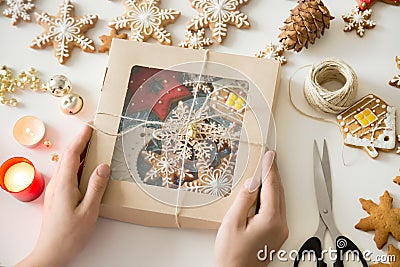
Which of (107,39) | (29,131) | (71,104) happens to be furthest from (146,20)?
(29,131)

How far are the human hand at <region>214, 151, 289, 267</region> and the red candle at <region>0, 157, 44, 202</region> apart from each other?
0.40 meters

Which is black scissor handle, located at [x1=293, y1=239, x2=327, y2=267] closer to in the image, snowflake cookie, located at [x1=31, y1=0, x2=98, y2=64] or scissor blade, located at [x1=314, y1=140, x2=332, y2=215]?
scissor blade, located at [x1=314, y1=140, x2=332, y2=215]

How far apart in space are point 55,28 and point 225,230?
619mm

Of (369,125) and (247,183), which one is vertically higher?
(369,125)

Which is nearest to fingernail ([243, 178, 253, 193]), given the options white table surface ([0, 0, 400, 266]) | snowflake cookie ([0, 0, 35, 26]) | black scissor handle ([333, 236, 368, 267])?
white table surface ([0, 0, 400, 266])

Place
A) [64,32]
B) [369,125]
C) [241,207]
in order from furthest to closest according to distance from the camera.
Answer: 1. [64,32]
2. [369,125]
3. [241,207]

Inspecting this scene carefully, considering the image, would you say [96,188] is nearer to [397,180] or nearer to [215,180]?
[215,180]

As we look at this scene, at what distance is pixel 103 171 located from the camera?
1086mm

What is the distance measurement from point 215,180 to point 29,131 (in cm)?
44

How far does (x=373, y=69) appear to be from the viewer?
1.21 meters

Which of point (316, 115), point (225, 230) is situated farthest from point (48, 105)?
point (316, 115)

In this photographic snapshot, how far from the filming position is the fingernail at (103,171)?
108 centimetres

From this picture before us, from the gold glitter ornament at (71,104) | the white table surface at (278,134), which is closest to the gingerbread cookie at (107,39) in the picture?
the white table surface at (278,134)

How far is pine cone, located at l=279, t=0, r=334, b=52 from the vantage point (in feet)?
3.85
